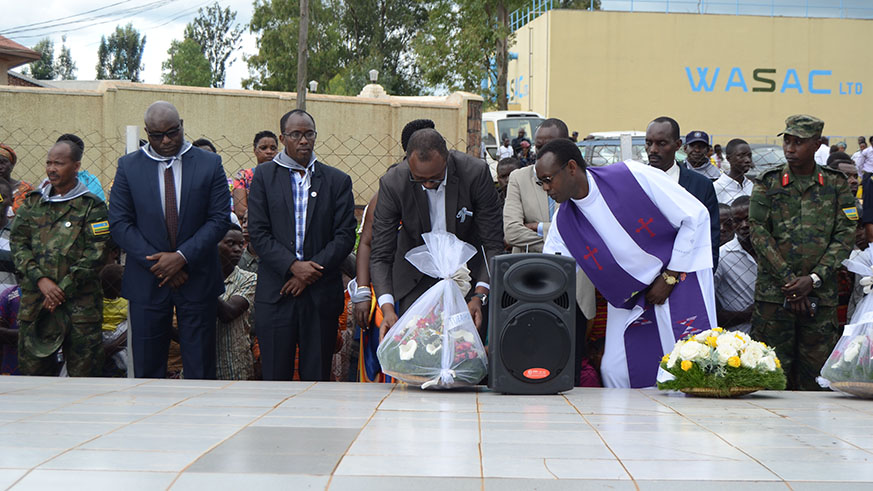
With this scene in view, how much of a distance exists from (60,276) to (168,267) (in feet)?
2.98

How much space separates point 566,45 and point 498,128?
32.7 feet

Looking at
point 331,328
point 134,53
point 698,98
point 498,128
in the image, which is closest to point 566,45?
point 698,98

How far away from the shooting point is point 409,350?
5094 mm

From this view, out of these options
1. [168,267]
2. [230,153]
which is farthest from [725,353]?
[230,153]

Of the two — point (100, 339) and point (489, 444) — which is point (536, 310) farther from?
point (100, 339)

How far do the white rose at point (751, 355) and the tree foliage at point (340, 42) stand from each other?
1598 inches

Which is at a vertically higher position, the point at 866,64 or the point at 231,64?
the point at 231,64

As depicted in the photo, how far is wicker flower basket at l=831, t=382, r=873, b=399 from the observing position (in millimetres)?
4977

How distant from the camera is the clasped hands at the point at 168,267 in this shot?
5836 mm

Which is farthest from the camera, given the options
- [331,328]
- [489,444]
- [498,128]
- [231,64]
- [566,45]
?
[231,64]

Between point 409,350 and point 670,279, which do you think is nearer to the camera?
point 409,350

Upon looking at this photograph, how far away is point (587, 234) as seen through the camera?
5.44m

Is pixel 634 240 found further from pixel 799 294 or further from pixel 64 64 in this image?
pixel 64 64

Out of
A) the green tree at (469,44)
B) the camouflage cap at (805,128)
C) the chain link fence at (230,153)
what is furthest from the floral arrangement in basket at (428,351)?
the green tree at (469,44)
